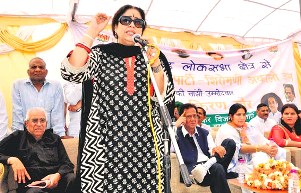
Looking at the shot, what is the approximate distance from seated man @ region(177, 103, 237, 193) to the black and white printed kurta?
1.89m

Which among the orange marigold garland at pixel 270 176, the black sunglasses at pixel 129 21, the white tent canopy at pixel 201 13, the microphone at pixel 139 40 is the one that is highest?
the white tent canopy at pixel 201 13

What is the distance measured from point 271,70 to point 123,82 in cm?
592

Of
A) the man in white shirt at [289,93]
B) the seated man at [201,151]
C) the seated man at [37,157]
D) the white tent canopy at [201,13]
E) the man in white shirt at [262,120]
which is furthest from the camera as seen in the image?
the man in white shirt at [289,93]

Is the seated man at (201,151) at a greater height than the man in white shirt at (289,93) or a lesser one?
lesser

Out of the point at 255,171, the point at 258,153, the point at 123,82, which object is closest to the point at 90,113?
the point at 123,82

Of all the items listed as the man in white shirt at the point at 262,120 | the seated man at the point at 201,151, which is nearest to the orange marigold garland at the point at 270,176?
the seated man at the point at 201,151

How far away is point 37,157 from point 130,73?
5.38 ft

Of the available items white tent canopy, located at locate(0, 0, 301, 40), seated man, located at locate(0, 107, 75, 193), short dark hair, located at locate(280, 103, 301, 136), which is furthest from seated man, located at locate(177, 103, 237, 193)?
white tent canopy, located at locate(0, 0, 301, 40)

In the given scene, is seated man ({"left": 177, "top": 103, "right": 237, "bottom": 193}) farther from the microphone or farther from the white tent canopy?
the white tent canopy

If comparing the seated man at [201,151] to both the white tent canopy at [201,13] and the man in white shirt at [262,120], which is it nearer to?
the man in white shirt at [262,120]

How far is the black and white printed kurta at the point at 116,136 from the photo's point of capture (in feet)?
5.57

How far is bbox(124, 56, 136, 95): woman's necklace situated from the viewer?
1.78 metres

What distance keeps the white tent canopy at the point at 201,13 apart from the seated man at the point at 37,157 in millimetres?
2421

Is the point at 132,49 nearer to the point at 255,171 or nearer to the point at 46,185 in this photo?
the point at 46,185
